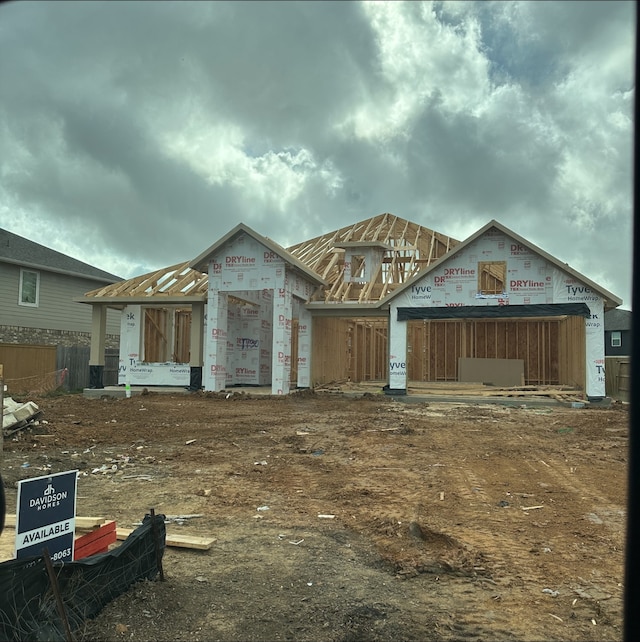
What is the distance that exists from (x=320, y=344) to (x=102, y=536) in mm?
19921

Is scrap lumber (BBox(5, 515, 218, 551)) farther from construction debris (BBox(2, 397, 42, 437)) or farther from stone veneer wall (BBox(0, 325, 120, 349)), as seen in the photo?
stone veneer wall (BBox(0, 325, 120, 349))

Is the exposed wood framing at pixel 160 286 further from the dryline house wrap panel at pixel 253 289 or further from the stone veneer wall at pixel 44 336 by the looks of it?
the stone veneer wall at pixel 44 336

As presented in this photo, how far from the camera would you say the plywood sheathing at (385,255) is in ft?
80.6

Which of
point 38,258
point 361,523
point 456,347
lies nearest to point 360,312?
point 456,347

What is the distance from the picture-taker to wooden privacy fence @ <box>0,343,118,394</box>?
77.6 feet

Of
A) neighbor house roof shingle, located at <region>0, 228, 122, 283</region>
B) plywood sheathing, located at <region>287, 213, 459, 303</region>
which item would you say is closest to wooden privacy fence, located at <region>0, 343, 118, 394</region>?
neighbor house roof shingle, located at <region>0, 228, 122, 283</region>

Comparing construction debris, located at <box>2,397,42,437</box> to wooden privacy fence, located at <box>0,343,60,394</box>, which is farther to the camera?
wooden privacy fence, located at <box>0,343,60,394</box>

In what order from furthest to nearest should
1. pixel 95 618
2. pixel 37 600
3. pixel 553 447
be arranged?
pixel 553 447 < pixel 95 618 < pixel 37 600

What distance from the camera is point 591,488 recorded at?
7.71 metres

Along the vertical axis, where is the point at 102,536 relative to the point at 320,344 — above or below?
below

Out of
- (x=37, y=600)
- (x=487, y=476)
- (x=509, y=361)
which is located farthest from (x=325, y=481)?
(x=509, y=361)

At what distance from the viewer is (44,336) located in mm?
27609

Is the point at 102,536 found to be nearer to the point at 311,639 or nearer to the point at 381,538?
the point at 311,639

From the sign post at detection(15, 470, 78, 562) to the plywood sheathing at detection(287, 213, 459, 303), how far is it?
19.0m
